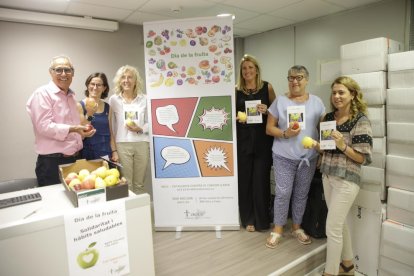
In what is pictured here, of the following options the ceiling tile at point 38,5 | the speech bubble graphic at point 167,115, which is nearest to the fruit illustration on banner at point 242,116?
the speech bubble graphic at point 167,115

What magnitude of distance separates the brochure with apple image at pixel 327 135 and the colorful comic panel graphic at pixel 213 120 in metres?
0.93

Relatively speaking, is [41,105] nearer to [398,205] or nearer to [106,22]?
[106,22]

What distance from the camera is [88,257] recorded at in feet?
4.21

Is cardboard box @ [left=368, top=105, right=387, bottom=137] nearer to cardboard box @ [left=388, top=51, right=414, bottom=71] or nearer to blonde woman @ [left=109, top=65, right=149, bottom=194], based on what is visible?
cardboard box @ [left=388, top=51, right=414, bottom=71]

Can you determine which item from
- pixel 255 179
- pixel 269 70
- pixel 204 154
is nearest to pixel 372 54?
pixel 255 179

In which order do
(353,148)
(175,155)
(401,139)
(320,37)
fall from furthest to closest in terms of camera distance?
(320,37) → (175,155) → (401,139) → (353,148)

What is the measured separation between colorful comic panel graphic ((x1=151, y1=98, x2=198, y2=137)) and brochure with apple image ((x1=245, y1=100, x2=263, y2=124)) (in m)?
0.50

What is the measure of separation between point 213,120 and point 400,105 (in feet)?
4.92

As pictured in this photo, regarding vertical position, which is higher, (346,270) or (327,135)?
(327,135)

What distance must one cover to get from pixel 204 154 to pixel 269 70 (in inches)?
89.4

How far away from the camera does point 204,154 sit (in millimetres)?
2861

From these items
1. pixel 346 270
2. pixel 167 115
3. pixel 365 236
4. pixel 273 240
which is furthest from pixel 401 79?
pixel 167 115

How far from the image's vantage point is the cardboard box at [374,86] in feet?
7.47

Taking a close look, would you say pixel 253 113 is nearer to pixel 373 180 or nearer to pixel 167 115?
pixel 167 115
